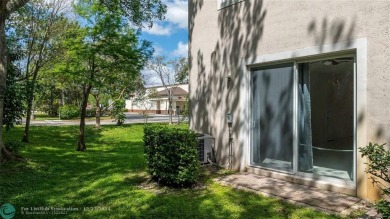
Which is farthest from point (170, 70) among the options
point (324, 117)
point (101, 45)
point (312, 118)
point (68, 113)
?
point (312, 118)

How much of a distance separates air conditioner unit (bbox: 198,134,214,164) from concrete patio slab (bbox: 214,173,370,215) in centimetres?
116

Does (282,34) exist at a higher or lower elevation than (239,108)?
higher

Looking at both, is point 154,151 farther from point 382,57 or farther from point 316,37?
Answer: point 382,57

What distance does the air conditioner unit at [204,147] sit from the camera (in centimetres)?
741

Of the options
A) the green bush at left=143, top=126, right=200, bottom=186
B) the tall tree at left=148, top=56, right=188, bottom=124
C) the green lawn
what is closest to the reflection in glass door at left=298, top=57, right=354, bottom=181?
the green lawn

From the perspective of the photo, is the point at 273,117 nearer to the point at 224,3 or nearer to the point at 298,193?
the point at 298,193

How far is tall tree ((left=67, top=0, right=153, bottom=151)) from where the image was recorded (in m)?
10.7

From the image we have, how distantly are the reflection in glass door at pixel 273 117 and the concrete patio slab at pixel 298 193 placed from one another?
505 mm

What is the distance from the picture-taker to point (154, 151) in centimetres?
593

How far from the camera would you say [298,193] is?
5.16 m

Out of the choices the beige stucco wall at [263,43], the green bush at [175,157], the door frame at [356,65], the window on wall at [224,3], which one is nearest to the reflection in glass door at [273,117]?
the door frame at [356,65]

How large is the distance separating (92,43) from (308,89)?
8562mm

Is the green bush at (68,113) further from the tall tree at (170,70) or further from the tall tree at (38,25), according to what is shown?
the tall tree at (38,25)

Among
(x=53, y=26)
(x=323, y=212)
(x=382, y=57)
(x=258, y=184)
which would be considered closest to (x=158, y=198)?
(x=258, y=184)
